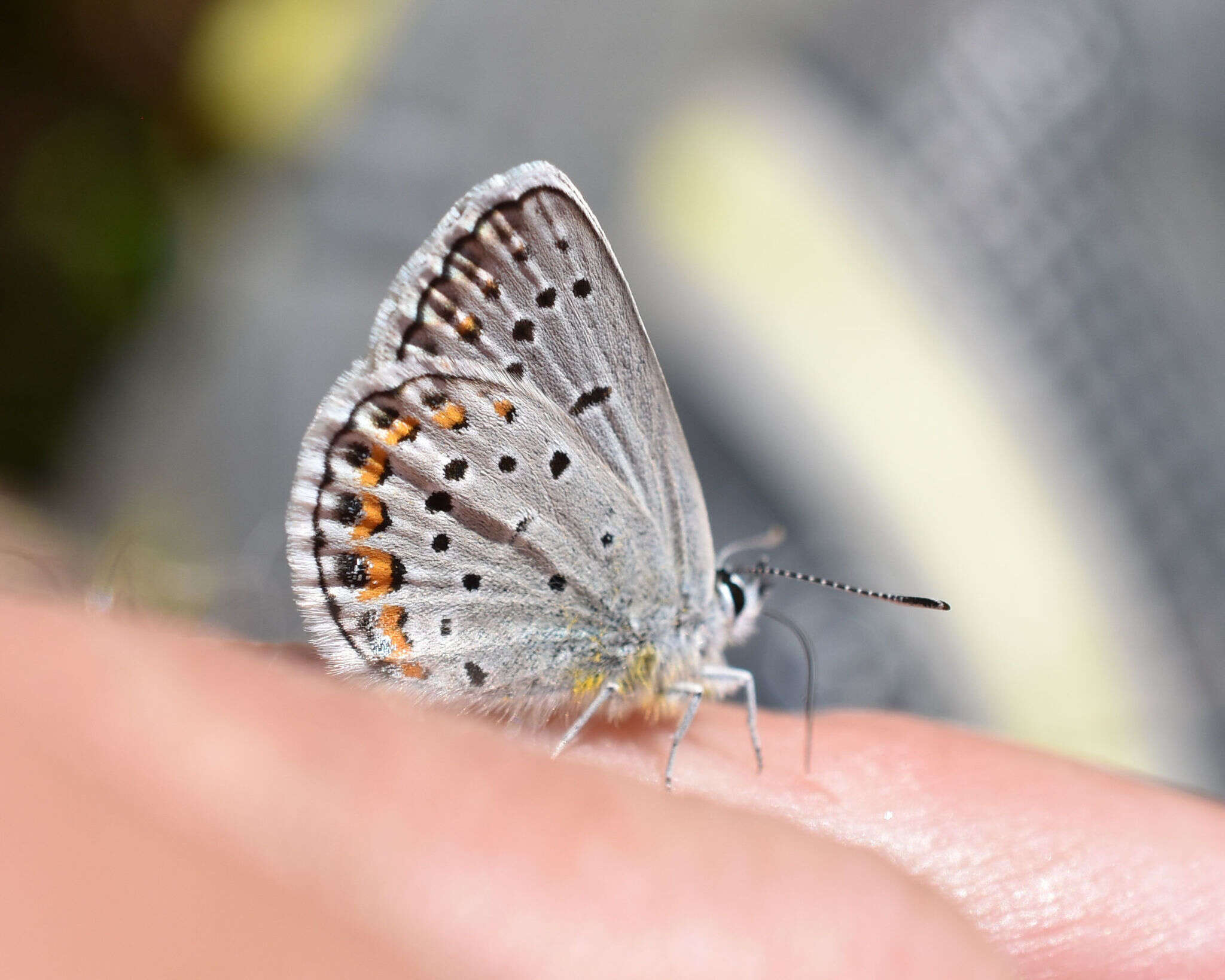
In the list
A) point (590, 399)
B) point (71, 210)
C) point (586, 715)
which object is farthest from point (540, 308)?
point (71, 210)

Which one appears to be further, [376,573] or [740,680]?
[740,680]

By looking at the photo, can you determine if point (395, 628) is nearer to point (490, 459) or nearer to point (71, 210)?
point (490, 459)

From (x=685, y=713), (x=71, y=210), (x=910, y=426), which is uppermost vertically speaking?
(x=910, y=426)

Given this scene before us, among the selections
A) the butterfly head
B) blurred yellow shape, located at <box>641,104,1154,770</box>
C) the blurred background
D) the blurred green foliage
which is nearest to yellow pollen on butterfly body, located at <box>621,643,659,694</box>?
the butterfly head

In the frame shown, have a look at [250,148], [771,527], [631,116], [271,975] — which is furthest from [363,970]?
[250,148]

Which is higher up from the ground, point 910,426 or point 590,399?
point 910,426

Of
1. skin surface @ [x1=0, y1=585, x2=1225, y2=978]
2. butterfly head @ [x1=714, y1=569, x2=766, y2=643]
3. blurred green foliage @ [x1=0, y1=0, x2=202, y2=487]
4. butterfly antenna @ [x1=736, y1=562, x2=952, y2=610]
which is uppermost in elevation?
blurred green foliage @ [x1=0, y1=0, x2=202, y2=487]

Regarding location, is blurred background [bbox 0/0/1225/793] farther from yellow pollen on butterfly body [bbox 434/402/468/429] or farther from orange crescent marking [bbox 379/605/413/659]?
yellow pollen on butterfly body [bbox 434/402/468/429]
